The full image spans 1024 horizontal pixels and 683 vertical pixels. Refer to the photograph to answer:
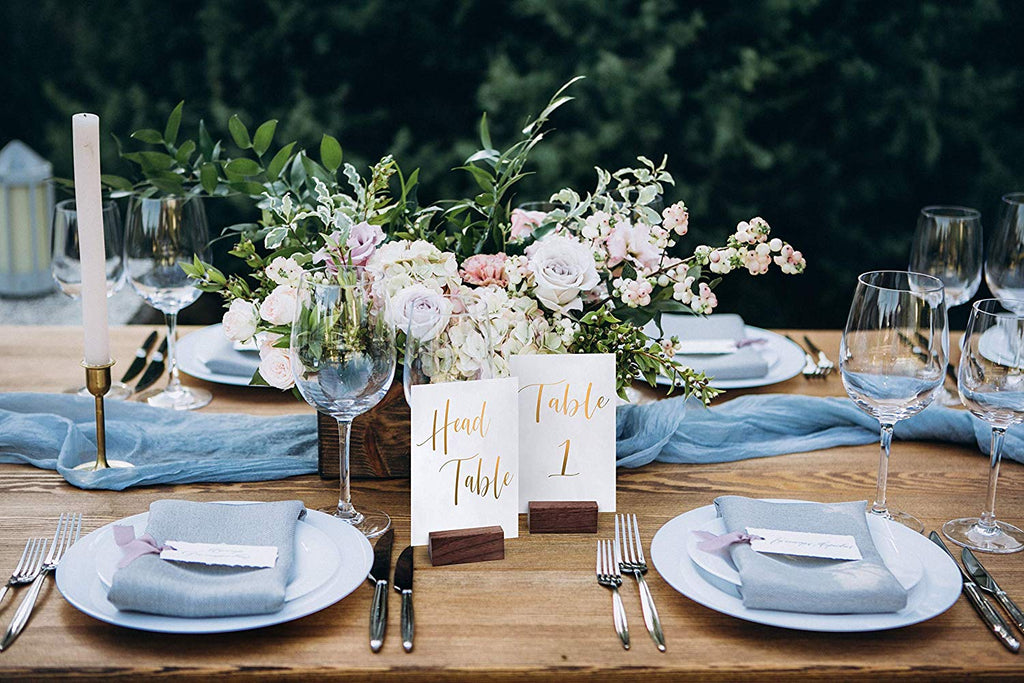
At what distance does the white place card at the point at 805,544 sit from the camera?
3.19ft

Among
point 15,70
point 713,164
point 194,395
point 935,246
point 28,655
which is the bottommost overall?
point 28,655

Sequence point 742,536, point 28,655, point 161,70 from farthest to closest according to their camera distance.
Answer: point 161,70, point 742,536, point 28,655

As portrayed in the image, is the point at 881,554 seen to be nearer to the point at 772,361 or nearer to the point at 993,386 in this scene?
the point at 993,386

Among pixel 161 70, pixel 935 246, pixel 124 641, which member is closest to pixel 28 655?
pixel 124 641

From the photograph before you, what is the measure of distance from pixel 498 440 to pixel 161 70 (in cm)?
242

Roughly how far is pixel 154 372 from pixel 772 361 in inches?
35.6

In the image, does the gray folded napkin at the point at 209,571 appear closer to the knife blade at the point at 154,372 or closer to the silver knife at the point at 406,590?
the silver knife at the point at 406,590

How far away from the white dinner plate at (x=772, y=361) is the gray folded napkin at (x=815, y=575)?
1.63 ft

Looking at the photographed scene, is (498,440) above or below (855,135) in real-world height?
below

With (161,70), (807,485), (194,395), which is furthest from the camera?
(161,70)

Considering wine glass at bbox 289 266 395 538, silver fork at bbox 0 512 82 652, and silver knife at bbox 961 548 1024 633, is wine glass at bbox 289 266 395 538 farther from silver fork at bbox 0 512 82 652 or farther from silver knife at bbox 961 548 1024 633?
silver knife at bbox 961 548 1024 633

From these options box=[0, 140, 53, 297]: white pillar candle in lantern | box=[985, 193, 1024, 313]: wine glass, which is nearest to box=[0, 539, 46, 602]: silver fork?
box=[985, 193, 1024, 313]: wine glass

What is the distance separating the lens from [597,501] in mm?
1131

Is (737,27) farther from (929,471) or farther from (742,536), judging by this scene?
(742,536)
